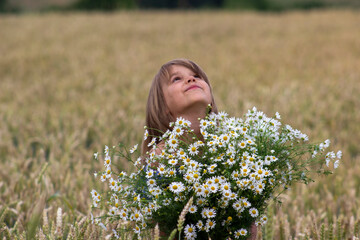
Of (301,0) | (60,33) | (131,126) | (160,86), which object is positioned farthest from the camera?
(301,0)

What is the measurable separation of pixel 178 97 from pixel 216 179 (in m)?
0.52

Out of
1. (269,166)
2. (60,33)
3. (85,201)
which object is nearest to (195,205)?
(269,166)

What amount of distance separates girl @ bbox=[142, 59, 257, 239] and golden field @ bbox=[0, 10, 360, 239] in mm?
186

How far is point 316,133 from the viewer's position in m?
4.73

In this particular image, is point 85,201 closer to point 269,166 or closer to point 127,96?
point 269,166

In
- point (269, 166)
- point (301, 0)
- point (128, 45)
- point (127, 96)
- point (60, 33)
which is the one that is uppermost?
point (301, 0)

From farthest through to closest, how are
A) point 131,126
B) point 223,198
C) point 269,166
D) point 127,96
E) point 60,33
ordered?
point 60,33, point 127,96, point 131,126, point 269,166, point 223,198

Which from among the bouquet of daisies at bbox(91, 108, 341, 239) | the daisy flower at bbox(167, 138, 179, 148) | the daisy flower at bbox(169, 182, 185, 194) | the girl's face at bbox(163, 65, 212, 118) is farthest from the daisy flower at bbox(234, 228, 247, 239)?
the girl's face at bbox(163, 65, 212, 118)

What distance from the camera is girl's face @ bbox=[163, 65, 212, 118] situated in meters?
2.03

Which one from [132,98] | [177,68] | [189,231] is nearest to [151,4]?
[132,98]

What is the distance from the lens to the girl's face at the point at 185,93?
203 centimetres

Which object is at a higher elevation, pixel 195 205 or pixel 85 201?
pixel 85 201

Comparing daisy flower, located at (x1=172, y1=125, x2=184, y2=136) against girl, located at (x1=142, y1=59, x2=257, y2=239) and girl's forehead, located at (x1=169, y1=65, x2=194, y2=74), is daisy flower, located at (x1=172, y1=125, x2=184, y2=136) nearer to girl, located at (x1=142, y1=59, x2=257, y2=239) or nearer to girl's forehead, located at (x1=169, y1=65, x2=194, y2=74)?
girl, located at (x1=142, y1=59, x2=257, y2=239)

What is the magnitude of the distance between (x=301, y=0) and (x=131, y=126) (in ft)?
94.5
